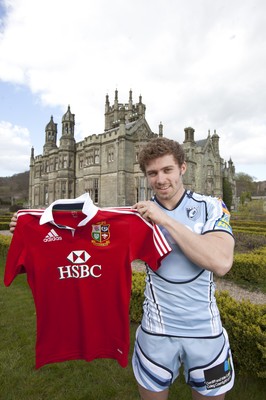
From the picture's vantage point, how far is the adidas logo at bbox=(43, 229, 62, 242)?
91.0 inches

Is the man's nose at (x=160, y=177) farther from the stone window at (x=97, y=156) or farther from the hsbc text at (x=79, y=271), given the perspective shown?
the stone window at (x=97, y=156)

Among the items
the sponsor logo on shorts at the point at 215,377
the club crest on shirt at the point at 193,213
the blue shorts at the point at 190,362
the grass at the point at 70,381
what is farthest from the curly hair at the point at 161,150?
the grass at the point at 70,381

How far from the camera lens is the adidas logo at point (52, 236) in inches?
91.0

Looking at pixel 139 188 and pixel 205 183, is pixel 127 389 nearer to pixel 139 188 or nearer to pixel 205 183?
pixel 139 188

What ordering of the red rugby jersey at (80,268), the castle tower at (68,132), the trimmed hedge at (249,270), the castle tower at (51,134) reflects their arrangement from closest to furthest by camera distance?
1. the red rugby jersey at (80,268)
2. the trimmed hedge at (249,270)
3. the castle tower at (68,132)
4. the castle tower at (51,134)

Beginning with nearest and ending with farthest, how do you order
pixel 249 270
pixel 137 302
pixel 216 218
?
pixel 216 218
pixel 137 302
pixel 249 270

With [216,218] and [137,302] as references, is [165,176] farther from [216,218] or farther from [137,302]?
[137,302]

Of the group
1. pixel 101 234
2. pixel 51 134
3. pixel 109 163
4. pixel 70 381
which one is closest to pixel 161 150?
pixel 101 234

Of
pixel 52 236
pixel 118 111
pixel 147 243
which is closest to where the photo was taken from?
pixel 147 243

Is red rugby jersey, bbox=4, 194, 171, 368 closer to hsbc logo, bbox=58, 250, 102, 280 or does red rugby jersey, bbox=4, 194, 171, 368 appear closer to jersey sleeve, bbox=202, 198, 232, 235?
hsbc logo, bbox=58, 250, 102, 280

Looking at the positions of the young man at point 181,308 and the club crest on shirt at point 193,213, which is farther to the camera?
the club crest on shirt at point 193,213

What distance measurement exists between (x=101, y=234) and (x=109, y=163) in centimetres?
2914

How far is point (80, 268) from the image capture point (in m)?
2.29

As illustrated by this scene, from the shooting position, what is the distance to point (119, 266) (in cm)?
229
